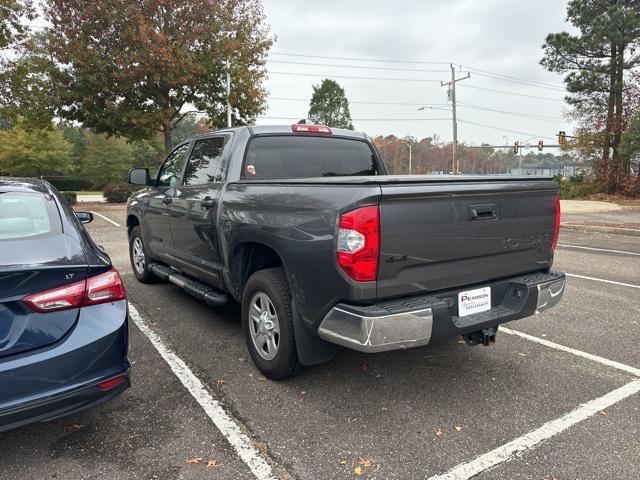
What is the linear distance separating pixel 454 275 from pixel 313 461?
1382 mm

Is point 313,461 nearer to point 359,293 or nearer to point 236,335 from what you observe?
point 359,293

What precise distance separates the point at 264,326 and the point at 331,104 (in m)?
56.8

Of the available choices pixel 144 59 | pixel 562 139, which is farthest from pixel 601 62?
pixel 144 59

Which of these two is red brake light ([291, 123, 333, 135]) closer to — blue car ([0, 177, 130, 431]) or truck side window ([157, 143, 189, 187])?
truck side window ([157, 143, 189, 187])

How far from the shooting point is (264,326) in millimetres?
3371

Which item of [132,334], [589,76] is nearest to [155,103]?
[132,334]

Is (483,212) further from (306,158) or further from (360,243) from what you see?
(306,158)

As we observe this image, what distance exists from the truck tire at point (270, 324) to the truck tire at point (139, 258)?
297 centimetres

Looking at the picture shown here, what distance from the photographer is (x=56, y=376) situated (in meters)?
2.25

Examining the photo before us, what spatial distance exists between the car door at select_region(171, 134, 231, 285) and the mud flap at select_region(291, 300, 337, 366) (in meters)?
1.21

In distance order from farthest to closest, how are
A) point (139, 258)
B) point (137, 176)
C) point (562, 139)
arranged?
point (562, 139), point (139, 258), point (137, 176)

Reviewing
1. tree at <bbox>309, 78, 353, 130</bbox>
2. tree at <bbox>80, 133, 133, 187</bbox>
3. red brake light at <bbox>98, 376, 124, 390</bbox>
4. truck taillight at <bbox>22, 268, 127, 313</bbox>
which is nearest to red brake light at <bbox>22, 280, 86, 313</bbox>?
truck taillight at <bbox>22, 268, 127, 313</bbox>

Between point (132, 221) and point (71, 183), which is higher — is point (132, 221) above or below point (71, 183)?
below

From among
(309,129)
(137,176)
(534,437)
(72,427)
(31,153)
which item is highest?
(31,153)
